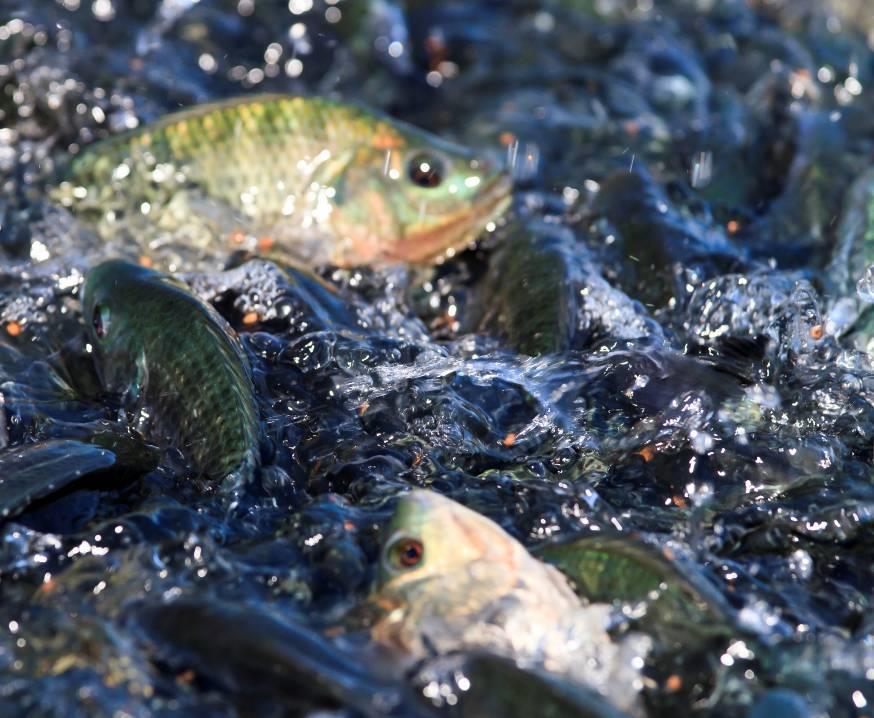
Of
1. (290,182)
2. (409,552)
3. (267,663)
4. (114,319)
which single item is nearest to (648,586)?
(409,552)

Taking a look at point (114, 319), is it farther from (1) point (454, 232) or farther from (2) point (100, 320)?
(1) point (454, 232)

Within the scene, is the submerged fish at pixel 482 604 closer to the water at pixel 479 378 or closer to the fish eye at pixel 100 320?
the water at pixel 479 378

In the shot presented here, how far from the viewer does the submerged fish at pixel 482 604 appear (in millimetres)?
2541

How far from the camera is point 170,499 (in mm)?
3074

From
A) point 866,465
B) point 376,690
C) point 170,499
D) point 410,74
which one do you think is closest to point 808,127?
point 410,74

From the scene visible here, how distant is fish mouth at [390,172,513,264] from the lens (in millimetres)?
4582

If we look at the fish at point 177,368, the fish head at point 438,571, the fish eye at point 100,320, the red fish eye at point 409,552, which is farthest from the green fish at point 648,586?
the fish eye at point 100,320

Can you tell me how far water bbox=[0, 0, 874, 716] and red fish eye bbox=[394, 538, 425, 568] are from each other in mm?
152

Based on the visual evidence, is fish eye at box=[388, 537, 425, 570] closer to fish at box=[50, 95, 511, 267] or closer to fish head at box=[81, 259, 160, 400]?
fish head at box=[81, 259, 160, 400]

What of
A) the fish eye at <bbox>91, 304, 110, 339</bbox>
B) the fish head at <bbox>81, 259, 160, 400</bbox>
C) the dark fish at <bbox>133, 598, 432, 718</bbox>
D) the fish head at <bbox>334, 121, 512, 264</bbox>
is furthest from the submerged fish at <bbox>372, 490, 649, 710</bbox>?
the fish head at <bbox>334, 121, 512, 264</bbox>

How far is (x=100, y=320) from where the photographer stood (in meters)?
3.58

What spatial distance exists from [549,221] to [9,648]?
2.85 meters

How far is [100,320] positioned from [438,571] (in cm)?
148

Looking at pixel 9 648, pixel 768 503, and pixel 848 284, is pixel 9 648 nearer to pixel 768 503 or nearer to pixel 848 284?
pixel 768 503
